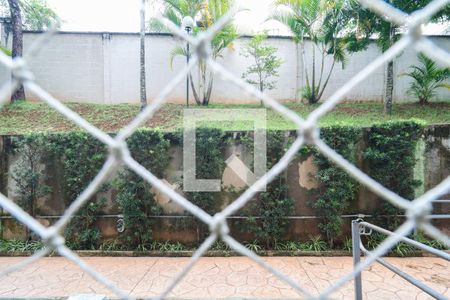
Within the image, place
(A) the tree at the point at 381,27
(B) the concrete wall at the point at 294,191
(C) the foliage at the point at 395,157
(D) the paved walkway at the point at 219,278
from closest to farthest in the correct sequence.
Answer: (D) the paved walkway at the point at 219,278 < (C) the foliage at the point at 395,157 < (B) the concrete wall at the point at 294,191 < (A) the tree at the point at 381,27

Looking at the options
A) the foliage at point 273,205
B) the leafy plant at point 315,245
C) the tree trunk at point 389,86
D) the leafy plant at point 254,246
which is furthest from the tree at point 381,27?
the leafy plant at point 254,246

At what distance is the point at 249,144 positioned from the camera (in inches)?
171

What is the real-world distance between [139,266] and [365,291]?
269 centimetres

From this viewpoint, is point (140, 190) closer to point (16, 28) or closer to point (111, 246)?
point (111, 246)

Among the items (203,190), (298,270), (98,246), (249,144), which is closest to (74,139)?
(98,246)

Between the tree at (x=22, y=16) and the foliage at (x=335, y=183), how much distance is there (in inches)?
258

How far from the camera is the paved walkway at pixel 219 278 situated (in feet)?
9.62

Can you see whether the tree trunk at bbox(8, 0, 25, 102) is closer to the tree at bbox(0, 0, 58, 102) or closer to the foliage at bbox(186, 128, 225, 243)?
the tree at bbox(0, 0, 58, 102)

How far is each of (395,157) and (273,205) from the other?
1897 mm

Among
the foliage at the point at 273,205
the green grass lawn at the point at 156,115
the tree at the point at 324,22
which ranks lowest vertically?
the foliage at the point at 273,205

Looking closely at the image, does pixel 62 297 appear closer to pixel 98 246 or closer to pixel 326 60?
pixel 98 246

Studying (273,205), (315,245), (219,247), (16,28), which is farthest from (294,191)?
(16,28)

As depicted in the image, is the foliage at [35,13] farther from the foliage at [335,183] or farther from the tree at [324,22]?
the foliage at [335,183]

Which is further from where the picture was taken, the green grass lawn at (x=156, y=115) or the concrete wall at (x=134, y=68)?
the concrete wall at (x=134, y=68)
